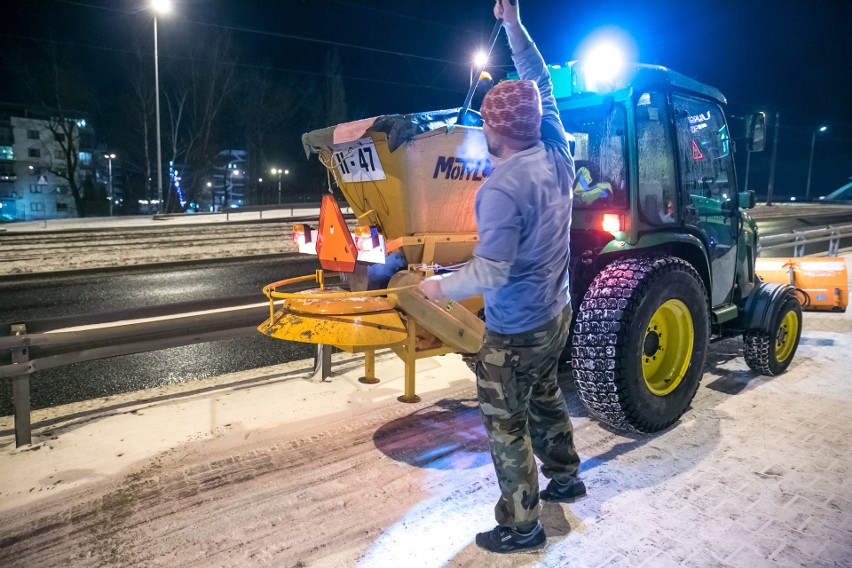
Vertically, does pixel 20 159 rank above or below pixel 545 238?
above

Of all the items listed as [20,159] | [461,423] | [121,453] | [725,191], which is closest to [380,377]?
[461,423]

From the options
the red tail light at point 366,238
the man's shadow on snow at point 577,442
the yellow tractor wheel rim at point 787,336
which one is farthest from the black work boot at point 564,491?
the yellow tractor wheel rim at point 787,336

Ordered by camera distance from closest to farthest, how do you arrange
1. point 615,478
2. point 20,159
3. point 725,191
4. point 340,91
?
point 615,478, point 725,191, point 340,91, point 20,159

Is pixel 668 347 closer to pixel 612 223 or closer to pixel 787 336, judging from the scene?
pixel 612 223

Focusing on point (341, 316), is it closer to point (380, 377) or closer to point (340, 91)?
point (380, 377)

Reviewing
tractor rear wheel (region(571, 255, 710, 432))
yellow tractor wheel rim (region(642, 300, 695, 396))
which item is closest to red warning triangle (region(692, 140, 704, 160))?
tractor rear wheel (region(571, 255, 710, 432))

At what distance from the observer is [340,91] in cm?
4906

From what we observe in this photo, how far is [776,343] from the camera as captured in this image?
16.5 ft

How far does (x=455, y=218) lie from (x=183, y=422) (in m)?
2.57

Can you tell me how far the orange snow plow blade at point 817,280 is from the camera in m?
6.50

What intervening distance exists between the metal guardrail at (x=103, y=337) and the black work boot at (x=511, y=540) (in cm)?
262

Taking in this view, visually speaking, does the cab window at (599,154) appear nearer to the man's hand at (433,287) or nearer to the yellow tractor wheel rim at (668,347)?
the yellow tractor wheel rim at (668,347)

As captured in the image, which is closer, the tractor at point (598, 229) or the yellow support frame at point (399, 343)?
the yellow support frame at point (399, 343)

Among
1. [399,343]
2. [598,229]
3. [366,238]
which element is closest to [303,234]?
[366,238]
